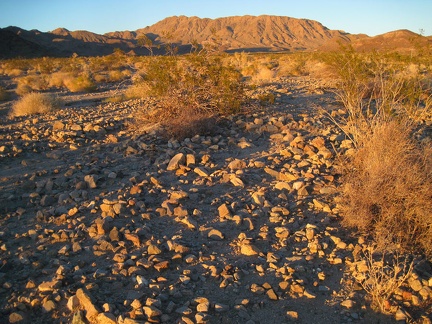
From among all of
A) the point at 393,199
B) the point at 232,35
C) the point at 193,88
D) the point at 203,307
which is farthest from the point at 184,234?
the point at 232,35

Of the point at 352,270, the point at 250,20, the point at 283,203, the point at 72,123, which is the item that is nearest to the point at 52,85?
the point at 72,123

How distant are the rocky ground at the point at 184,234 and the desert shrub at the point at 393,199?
0.24 meters

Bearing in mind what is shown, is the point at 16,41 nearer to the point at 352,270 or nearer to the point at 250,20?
the point at 352,270

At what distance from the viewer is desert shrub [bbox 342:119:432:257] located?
3621 mm

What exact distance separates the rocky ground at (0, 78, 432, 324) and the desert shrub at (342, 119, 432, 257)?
0.24 meters


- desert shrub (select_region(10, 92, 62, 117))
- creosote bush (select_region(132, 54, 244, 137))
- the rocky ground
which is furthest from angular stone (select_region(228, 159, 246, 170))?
desert shrub (select_region(10, 92, 62, 117))

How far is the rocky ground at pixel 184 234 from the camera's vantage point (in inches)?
116

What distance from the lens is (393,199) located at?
383 cm

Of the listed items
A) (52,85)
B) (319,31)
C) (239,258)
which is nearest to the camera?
(239,258)

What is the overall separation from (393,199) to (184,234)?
2168mm

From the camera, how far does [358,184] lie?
4.16 metres

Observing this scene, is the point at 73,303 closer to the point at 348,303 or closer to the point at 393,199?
the point at 348,303

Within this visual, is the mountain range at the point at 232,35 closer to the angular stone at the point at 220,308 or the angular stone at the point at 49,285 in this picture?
the angular stone at the point at 49,285

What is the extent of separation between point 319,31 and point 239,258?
142 m
